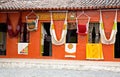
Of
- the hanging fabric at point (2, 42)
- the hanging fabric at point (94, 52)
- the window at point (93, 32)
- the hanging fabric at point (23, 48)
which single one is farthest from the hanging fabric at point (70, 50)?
the hanging fabric at point (2, 42)

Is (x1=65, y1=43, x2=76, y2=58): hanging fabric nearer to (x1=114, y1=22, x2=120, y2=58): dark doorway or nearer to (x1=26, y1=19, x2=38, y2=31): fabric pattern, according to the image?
(x1=26, y1=19, x2=38, y2=31): fabric pattern

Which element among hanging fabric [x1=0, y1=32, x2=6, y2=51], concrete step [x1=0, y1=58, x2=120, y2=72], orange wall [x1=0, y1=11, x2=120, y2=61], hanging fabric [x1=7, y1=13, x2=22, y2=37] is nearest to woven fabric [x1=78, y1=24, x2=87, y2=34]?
orange wall [x1=0, y1=11, x2=120, y2=61]

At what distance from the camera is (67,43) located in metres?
19.9

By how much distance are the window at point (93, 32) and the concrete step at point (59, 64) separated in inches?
53.0

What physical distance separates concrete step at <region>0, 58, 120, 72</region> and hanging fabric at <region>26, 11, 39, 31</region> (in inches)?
75.5

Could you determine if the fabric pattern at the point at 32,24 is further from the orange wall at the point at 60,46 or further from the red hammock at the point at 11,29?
the red hammock at the point at 11,29

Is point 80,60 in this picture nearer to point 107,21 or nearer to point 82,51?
point 82,51

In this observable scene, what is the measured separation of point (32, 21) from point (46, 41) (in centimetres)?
150

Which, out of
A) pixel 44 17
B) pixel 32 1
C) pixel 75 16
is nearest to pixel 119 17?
pixel 75 16

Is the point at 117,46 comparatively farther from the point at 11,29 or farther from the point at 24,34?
the point at 11,29

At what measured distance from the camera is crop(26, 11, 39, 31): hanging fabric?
2030 centimetres

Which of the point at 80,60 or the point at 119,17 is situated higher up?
the point at 119,17

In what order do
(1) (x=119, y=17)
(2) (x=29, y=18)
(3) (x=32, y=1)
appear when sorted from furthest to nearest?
(3) (x=32, y=1), (2) (x=29, y=18), (1) (x=119, y=17)

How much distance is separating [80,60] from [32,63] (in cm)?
273
